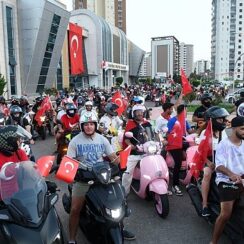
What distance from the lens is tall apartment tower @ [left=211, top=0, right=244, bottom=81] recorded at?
115m

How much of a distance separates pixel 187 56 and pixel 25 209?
7145 inches

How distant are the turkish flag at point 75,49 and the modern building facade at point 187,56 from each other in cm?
10989

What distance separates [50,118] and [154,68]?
128m

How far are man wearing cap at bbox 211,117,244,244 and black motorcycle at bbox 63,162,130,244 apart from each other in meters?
1.09

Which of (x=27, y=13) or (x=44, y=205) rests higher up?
(x=27, y=13)

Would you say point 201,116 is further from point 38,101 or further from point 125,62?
point 125,62

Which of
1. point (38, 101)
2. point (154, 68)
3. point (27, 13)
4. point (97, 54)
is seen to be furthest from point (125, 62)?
point (38, 101)

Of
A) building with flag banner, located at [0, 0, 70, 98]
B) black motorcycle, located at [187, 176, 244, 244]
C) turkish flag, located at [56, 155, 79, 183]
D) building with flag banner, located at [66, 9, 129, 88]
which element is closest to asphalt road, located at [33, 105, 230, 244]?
black motorcycle, located at [187, 176, 244, 244]

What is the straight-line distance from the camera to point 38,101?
44.9ft

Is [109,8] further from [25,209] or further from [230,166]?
[25,209]

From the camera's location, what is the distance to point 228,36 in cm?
11869

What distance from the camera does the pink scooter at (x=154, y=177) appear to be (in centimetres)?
502

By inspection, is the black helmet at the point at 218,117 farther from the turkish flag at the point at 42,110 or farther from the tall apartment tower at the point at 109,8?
the tall apartment tower at the point at 109,8

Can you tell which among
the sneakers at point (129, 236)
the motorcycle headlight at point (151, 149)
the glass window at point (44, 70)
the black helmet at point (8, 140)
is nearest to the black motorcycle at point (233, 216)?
the sneakers at point (129, 236)
